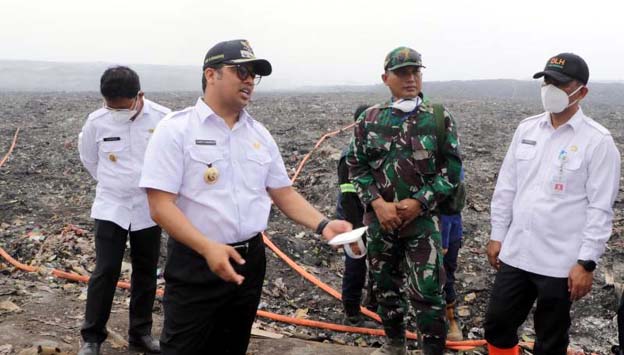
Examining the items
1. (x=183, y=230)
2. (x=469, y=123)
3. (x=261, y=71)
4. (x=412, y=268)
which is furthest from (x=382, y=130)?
(x=469, y=123)

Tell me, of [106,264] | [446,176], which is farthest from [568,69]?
[106,264]

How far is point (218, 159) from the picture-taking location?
91.1 inches

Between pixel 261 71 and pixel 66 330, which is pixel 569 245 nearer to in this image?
pixel 261 71

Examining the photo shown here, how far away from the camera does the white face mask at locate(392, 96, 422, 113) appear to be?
3.37 m

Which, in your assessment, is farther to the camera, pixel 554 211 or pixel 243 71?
pixel 554 211

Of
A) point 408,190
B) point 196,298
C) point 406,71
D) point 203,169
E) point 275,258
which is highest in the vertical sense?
point 406,71

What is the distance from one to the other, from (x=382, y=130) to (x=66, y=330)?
279cm

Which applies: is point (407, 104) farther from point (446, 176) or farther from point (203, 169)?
point (203, 169)

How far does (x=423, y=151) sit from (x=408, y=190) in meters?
0.27

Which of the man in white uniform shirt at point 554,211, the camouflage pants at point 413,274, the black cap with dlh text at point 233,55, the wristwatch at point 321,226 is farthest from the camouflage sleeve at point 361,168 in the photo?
the black cap with dlh text at point 233,55

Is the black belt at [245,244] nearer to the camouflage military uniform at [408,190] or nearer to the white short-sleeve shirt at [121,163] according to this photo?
the camouflage military uniform at [408,190]

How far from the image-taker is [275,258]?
600cm

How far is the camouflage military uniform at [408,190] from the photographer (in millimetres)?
3270

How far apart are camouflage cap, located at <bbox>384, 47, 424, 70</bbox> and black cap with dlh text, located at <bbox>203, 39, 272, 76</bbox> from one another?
50.3 inches
